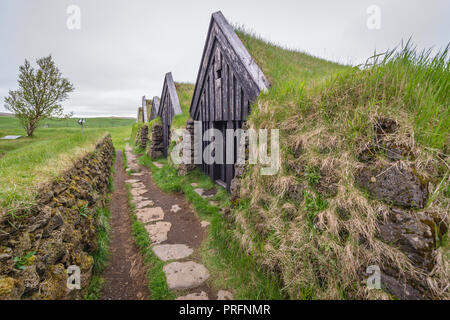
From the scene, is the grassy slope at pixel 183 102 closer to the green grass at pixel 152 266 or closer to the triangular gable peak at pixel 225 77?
the triangular gable peak at pixel 225 77

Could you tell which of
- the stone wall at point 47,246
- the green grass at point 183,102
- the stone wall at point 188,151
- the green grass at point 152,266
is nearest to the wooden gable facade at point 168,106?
the green grass at point 183,102

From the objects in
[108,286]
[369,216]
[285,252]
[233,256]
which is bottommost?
[108,286]

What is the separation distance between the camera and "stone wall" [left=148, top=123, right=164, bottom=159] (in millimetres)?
11805

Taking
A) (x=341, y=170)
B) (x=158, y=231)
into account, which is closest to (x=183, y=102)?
(x=158, y=231)

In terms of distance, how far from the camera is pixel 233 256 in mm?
3299

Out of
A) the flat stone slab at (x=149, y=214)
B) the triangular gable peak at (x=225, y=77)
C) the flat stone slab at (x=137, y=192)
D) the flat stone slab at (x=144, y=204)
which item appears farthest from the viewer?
the flat stone slab at (x=137, y=192)

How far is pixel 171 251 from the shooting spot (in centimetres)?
369

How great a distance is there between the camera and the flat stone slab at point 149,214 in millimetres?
4879

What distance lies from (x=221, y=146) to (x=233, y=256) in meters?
3.93

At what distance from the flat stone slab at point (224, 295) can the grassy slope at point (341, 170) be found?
622 millimetres

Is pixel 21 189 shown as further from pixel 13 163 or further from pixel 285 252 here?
pixel 285 252

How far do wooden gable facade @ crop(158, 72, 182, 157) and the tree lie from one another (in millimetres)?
8151
